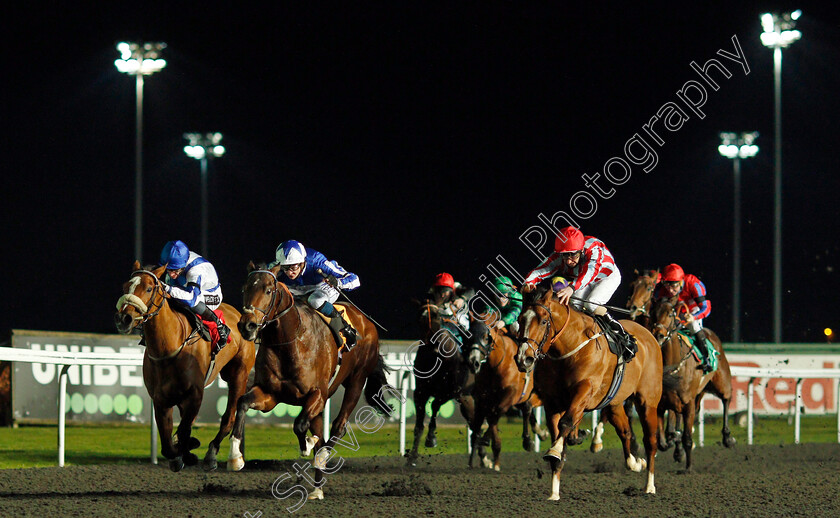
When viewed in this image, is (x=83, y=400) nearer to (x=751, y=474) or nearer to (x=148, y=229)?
(x=751, y=474)

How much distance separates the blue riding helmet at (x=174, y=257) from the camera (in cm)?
683

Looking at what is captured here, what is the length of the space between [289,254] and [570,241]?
204cm

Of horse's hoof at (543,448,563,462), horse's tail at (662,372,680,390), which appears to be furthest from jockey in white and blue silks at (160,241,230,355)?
horse's tail at (662,372,680,390)

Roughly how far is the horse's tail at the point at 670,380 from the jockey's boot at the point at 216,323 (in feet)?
13.7

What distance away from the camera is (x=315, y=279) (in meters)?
7.51

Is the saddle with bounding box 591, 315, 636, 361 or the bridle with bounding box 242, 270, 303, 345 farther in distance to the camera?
the saddle with bounding box 591, 315, 636, 361

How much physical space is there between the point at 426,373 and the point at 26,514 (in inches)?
165

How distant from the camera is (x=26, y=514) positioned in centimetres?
527

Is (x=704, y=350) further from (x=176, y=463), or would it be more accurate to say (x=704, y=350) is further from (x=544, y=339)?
(x=176, y=463)

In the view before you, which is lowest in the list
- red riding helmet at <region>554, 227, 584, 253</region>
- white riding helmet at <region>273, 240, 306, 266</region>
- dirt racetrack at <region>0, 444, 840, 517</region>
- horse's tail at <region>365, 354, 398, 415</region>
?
dirt racetrack at <region>0, 444, 840, 517</region>

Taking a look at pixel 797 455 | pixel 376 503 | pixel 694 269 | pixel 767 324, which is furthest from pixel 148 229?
pixel 376 503

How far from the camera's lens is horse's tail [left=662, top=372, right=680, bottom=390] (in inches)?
358

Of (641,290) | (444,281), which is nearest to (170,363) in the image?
(444,281)

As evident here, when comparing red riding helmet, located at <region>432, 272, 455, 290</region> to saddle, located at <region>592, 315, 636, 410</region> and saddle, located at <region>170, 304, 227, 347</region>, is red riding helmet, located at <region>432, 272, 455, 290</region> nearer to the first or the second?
saddle, located at <region>592, 315, 636, 410</region>
